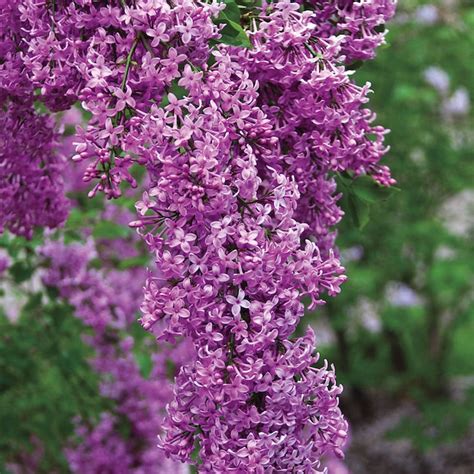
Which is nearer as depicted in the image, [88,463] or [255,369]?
[255,369]

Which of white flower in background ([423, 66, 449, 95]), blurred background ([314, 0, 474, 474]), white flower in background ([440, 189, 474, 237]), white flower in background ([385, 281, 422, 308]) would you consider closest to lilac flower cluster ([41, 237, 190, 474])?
blurred background ([314, 0, 474, 474])

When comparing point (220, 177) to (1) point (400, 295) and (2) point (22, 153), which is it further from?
(1) point (400, 295)

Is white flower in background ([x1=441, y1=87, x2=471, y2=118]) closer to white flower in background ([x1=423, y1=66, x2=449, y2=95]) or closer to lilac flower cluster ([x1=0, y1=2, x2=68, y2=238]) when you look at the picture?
white flower in background ([x1=423, y1=66, x2=449, y2=95])

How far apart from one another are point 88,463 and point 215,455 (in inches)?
100.0

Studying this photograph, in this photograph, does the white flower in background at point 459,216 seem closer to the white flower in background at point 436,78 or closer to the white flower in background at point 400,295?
the white flower in background at point 400,295

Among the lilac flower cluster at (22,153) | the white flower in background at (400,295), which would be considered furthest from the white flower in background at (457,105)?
the lilac flower cluster at (22,153)

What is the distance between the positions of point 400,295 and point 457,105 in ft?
6.13

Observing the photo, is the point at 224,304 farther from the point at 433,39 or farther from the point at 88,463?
the point at 433,39

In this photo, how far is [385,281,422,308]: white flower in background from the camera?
28.8 ft

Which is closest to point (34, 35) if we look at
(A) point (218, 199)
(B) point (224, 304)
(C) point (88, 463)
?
(A) point (218, 199)

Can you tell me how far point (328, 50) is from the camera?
238cm

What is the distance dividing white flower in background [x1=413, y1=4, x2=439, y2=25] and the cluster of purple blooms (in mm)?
5760

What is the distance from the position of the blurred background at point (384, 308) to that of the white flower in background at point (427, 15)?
0.01 meters

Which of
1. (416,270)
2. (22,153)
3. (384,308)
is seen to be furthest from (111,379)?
(416,270)
